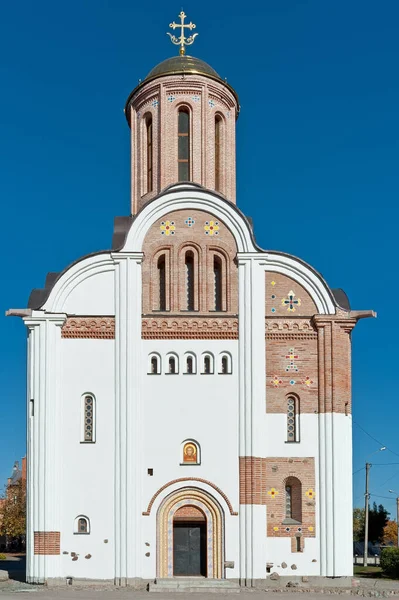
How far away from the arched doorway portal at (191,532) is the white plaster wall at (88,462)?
156 cm

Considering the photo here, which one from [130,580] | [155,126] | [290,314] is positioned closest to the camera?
[130,580]

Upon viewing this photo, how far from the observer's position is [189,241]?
88.2ft

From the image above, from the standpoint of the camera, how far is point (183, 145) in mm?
29078

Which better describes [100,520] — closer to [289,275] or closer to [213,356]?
[213,356]

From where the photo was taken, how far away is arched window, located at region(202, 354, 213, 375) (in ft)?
85.6

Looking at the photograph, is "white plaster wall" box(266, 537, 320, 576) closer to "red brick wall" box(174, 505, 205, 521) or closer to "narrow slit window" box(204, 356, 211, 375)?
"red brick wall" box(174, 505, 205, 521)

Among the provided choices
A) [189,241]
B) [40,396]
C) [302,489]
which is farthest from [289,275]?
[40,396]

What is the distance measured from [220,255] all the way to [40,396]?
21.8ft

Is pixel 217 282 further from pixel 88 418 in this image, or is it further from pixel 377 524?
pixel 377 524

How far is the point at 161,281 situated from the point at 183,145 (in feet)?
16.0

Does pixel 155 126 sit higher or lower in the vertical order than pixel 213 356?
higher

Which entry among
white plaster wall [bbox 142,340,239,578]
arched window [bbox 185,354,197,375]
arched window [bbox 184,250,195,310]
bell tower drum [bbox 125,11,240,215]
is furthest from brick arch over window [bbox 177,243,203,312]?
bell tower drum [bbox 125,11,240,215]

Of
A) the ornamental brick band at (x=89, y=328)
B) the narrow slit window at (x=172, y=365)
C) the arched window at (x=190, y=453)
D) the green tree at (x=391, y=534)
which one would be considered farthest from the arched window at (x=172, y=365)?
the green tree at (x=391, y=534)

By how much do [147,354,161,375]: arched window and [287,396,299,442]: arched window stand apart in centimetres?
385
